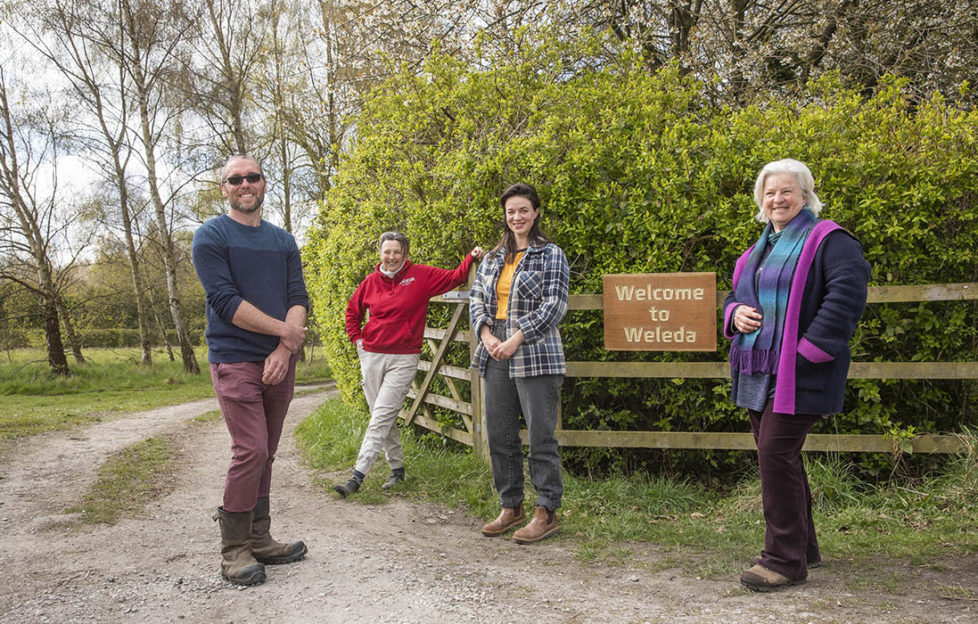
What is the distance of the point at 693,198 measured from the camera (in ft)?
15.8

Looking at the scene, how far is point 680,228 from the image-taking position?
4.84 metres

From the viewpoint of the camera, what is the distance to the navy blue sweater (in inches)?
143

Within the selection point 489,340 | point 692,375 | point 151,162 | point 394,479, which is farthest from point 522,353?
point 151,162

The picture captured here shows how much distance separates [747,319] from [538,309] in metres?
1.29

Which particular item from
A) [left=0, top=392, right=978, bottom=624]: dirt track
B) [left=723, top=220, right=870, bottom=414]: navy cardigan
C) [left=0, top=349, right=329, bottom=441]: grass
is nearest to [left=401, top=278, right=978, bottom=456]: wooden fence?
[left=0, top=392, right=978, bottom=624]: dirt track

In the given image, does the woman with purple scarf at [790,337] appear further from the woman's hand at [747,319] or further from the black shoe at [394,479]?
the black shoe at [394,479]

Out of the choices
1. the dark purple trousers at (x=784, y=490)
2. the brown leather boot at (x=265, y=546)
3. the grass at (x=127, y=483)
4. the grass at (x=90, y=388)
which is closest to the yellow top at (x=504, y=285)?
the dark purple trousers at (x=784, y=490)

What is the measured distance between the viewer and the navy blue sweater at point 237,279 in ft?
11.9

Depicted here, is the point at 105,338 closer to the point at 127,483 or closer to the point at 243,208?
the point at 127,483

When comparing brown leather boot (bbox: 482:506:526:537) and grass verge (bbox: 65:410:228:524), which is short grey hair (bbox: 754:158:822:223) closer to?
brown leather boot (bbox: 482:506:526:537)

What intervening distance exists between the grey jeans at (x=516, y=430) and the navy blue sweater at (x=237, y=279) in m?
1.41

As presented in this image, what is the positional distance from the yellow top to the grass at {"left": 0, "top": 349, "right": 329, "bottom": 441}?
8338 millimetres

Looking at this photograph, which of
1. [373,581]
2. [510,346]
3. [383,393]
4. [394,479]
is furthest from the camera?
[394,479]

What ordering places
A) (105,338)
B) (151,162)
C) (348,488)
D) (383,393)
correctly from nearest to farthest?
(348,488), (383,393), (151,162), (105,338)
